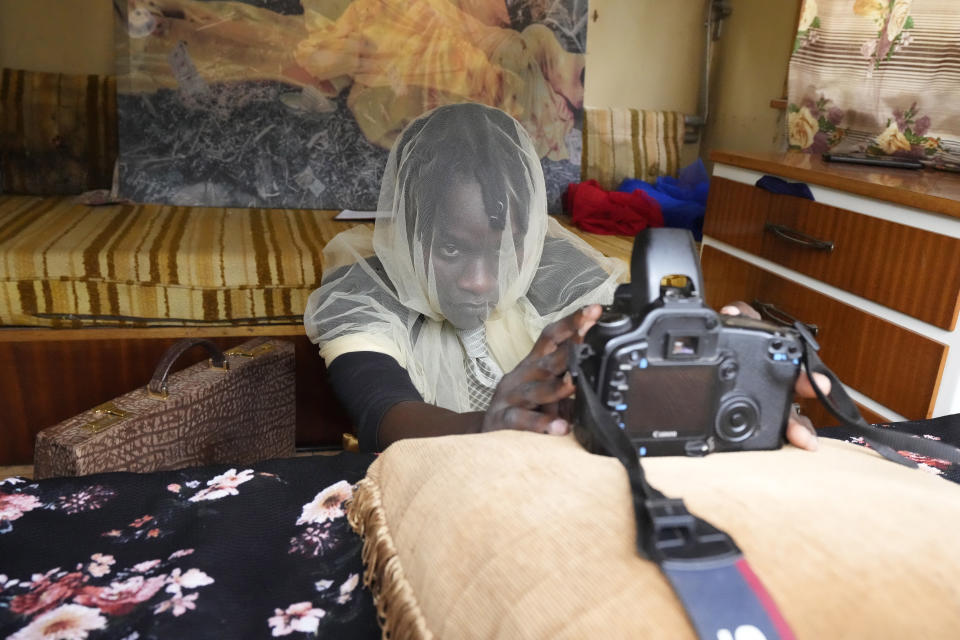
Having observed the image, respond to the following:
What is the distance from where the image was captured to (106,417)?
3.70 feet

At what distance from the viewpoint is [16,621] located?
467 millimetres

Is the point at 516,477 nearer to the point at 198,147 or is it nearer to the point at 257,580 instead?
the point at 257,580

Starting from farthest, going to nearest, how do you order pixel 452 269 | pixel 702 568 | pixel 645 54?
pixel 645 54 < pixel 452 269 < pixel 702 568

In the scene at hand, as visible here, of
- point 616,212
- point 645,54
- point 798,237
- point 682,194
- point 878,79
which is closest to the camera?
point 798,237

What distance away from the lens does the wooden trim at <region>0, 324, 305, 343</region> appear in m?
1.66

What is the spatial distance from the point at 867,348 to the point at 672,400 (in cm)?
94

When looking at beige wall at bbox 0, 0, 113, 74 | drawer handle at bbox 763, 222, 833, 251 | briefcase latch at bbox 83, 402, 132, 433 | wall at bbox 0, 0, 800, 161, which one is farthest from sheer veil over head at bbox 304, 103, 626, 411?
beige wall at bbox 0, 0, 113, 74

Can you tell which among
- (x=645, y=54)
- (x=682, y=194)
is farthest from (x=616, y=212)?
(x=645, y=54)

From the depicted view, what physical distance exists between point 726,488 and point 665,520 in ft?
0.29

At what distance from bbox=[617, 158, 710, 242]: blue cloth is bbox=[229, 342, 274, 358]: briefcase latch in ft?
4.07

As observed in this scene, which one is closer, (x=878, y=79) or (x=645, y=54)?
(x=878, y=79)

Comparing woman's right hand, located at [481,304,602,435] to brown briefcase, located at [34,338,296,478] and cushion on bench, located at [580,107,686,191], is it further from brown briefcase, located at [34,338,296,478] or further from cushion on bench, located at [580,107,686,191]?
cushion on bench, located at [580,107,686,191]

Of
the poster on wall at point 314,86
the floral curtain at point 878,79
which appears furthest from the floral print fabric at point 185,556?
the poster on wall at point 314,86

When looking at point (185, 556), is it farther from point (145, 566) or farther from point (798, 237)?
point (798, 237)
